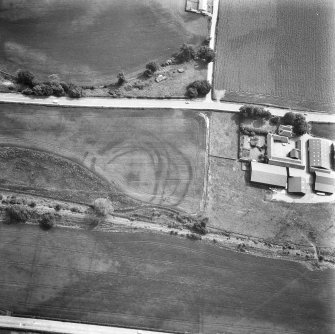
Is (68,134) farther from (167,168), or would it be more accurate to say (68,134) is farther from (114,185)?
(167,168)

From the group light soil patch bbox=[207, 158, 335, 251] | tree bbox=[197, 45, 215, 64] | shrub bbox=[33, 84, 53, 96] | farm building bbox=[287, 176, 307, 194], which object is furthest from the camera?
tree bbox=[197, 45, 215, 64]

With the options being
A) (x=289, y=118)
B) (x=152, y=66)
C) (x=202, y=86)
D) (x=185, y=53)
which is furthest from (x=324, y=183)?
(x=152, y=66)

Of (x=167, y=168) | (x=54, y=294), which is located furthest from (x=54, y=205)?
(x=167, y=168)

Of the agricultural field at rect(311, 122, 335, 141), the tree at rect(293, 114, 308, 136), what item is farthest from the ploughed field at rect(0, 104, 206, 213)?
the agricultural field at rect(311, 122, 335, 141)

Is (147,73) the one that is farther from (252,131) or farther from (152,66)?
(252,131)

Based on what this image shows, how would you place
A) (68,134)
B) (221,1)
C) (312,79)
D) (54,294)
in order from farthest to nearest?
(221,1) → (312,79) → (68,134) → (54,294)

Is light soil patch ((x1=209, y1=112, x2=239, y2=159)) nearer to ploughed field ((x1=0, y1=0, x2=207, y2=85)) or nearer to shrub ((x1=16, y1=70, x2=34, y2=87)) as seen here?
ploughed field ((x1=0, y1=0, x2=207, y2=85))
